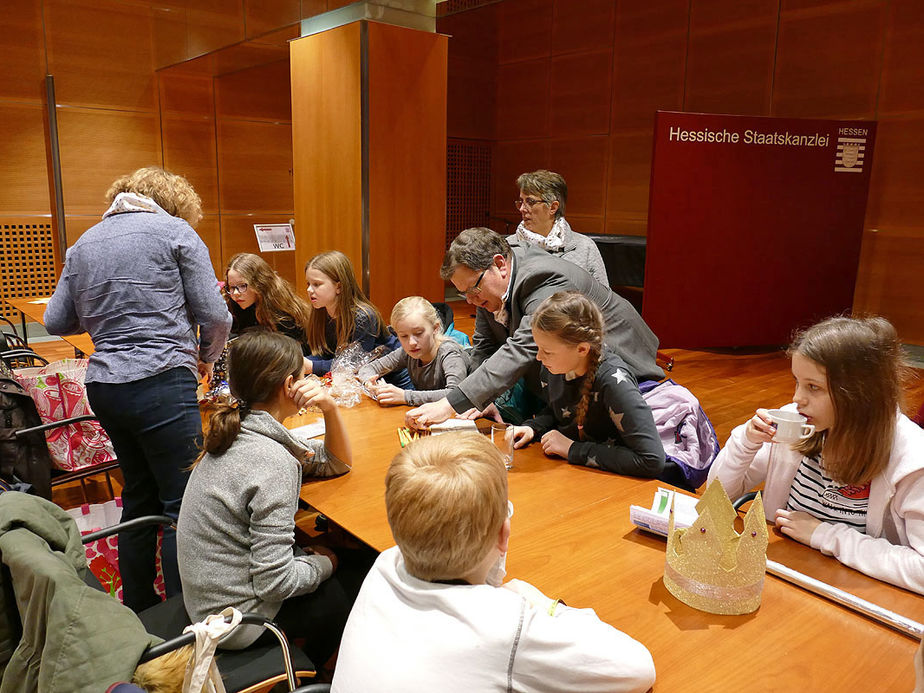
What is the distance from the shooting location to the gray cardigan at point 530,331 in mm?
2551

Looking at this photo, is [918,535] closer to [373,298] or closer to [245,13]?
[373,298]

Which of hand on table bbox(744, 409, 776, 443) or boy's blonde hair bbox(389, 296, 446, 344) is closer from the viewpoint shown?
hand on table bbox(744, 409, 776, 443)

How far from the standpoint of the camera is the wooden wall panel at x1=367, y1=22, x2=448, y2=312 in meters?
4.41

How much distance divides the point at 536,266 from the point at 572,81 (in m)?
7.56

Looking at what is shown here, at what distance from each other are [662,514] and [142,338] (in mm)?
1755

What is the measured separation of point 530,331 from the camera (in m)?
2.59

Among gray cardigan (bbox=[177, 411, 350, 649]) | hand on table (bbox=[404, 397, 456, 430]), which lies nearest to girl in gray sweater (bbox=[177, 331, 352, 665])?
gray cardigan (bbox=[177, 411, 350, 649])

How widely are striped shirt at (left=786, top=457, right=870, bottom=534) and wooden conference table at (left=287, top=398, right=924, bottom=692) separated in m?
0.13

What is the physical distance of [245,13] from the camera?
24.0 feet

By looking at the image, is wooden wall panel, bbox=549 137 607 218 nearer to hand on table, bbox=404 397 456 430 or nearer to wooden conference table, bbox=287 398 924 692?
hand on table, bbox=404 397 456 430

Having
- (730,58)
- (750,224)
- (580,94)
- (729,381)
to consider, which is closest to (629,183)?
(580,94)

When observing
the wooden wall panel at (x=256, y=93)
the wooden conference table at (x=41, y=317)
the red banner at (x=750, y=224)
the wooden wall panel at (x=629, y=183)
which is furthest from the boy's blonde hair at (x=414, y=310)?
the wooden wall panel at (x=629, y=183)

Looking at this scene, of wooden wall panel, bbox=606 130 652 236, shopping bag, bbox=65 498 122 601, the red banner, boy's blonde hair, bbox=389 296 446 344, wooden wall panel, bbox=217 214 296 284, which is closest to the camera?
shopping bag, bbox=65 498 122 601

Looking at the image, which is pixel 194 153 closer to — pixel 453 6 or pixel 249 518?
pixel 453 6
